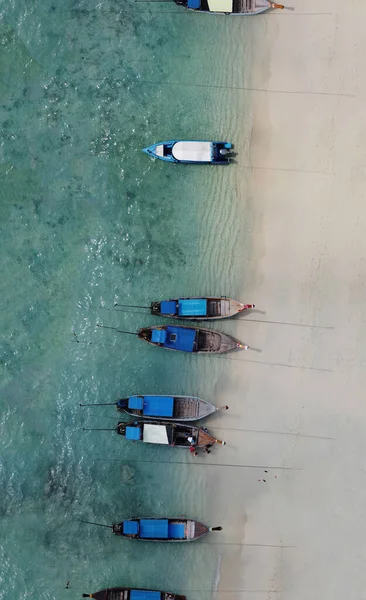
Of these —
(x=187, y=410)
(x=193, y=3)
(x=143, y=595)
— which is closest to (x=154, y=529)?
(x=143, y=595)

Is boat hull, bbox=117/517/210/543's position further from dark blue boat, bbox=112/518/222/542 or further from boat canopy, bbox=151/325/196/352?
boat canopy, bbox=151/325/196/352

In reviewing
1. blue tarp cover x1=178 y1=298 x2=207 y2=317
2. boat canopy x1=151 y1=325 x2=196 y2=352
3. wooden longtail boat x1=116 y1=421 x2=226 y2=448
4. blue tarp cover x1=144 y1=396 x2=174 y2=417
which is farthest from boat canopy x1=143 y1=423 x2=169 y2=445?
blue tarp cover x1=178 y1=298 x2=207 y2=317

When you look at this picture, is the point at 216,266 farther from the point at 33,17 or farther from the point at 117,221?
the point at 33,17

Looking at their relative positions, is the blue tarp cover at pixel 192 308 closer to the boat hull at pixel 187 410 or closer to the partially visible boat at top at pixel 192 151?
the boat hull at pixel 187 410

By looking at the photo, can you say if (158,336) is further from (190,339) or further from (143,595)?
(143,595)

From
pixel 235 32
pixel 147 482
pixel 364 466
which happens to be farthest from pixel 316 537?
pixel 235 32

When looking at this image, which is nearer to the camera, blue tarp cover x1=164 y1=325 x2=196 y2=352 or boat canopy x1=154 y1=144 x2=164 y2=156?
blue tarp cover x1=164 y1=325 x2=196 y2=352
